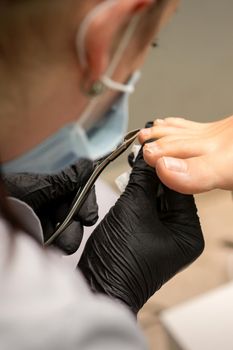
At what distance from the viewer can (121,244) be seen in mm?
762

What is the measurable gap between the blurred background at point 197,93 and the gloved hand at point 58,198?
27 centimetres

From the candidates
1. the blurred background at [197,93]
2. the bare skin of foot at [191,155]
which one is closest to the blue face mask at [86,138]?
the bare skin of foot at [191,155]

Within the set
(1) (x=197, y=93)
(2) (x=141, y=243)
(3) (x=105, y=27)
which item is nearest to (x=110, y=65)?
(3) (x=105, y=27)

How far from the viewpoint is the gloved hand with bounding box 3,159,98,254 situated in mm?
814

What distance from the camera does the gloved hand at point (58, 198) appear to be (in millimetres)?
814

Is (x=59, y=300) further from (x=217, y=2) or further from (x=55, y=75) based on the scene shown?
(x=217, y=2)

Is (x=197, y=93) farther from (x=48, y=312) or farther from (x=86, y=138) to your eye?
(x=48, y=312)

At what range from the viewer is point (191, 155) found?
0.82 m

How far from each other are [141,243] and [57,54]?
0.46 meters

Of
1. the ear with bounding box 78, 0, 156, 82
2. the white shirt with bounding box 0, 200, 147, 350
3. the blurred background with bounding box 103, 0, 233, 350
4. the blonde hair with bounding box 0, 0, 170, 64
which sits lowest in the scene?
the blurred background with bounding box 103, 0, 233, 350

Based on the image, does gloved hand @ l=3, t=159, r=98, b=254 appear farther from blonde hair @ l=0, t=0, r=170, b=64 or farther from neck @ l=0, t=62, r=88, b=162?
blonde hair @ l=0, t=0, r=170, b=64

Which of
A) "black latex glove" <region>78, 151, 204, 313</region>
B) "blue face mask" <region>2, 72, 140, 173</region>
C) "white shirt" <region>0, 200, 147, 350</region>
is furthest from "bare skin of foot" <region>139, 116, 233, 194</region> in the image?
"white shirt" <region>0, 200, 147, 350</region>

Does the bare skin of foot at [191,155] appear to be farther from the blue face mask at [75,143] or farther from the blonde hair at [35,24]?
the blonde hair at [35,24]

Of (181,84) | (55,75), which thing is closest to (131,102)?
(181,84)
